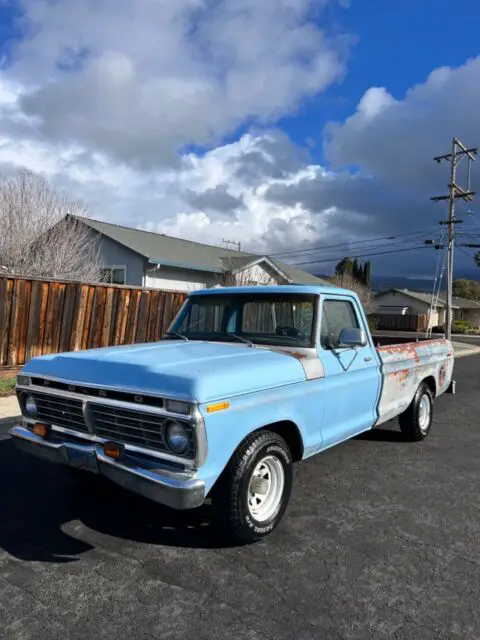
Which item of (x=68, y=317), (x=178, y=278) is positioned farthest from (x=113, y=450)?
(x=178, y=278)

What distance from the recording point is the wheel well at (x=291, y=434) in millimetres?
3938

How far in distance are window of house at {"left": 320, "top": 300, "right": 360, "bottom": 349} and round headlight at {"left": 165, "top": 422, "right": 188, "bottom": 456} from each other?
5.95ft

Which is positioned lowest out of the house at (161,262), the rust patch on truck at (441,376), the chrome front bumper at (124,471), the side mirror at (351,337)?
the chrome front bumper at (124,471)

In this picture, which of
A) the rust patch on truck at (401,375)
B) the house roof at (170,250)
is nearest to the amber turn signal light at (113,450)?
the rust patch on truck at (401,375)

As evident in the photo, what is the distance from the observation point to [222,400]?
328 centimetres

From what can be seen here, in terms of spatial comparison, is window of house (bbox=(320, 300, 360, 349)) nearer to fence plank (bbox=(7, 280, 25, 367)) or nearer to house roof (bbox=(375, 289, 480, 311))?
fence plank (bbox=(7, 280, 25, 367))

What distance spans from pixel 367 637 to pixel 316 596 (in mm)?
425

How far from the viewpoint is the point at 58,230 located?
16.1 m

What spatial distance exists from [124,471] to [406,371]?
383 centimetres

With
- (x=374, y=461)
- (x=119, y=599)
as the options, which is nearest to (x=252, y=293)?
(x=374, y=461)

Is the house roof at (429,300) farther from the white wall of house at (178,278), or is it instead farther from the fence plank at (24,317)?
the fence plank at (24,317)

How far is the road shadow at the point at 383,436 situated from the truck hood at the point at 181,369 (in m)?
3.15

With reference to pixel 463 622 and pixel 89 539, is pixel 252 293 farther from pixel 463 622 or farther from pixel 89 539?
pixel 463 622

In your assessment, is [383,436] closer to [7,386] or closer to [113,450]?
[113,450]
